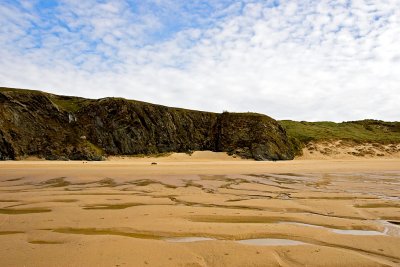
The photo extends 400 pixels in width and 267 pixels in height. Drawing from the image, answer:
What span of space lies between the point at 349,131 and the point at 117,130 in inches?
1428

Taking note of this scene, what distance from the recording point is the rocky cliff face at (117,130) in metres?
28.5

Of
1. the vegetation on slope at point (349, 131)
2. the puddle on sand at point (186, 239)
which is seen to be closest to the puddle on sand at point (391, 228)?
the puddle on sand at point (186, 239)

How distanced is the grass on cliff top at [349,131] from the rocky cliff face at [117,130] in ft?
31.9

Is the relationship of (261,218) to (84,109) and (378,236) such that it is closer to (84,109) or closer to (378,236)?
(378,236)

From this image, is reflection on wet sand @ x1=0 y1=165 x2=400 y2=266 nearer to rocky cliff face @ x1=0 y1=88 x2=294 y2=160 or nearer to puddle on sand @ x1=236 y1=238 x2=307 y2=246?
puddle on sand @ x1=236 y1=238 x2=307 y2=246

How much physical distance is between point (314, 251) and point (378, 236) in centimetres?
141

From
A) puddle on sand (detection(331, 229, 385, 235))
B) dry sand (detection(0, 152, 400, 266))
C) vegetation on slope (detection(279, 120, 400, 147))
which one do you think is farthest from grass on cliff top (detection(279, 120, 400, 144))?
puddle on sand (detection(331, 229, 385, 235))

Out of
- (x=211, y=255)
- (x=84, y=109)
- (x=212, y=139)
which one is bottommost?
(x=211, y=255)

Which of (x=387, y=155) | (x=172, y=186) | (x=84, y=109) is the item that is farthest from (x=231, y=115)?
(x=172, y=186)

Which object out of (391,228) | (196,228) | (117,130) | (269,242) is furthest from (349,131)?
(269,242)

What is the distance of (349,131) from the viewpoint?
53906mm

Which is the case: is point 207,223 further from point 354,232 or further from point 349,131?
point 349,131

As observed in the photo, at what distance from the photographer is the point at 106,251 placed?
4.34m

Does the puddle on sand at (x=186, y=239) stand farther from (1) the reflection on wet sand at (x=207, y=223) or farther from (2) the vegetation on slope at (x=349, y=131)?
(2) the vegetation on slope at (x=349, y=131)
